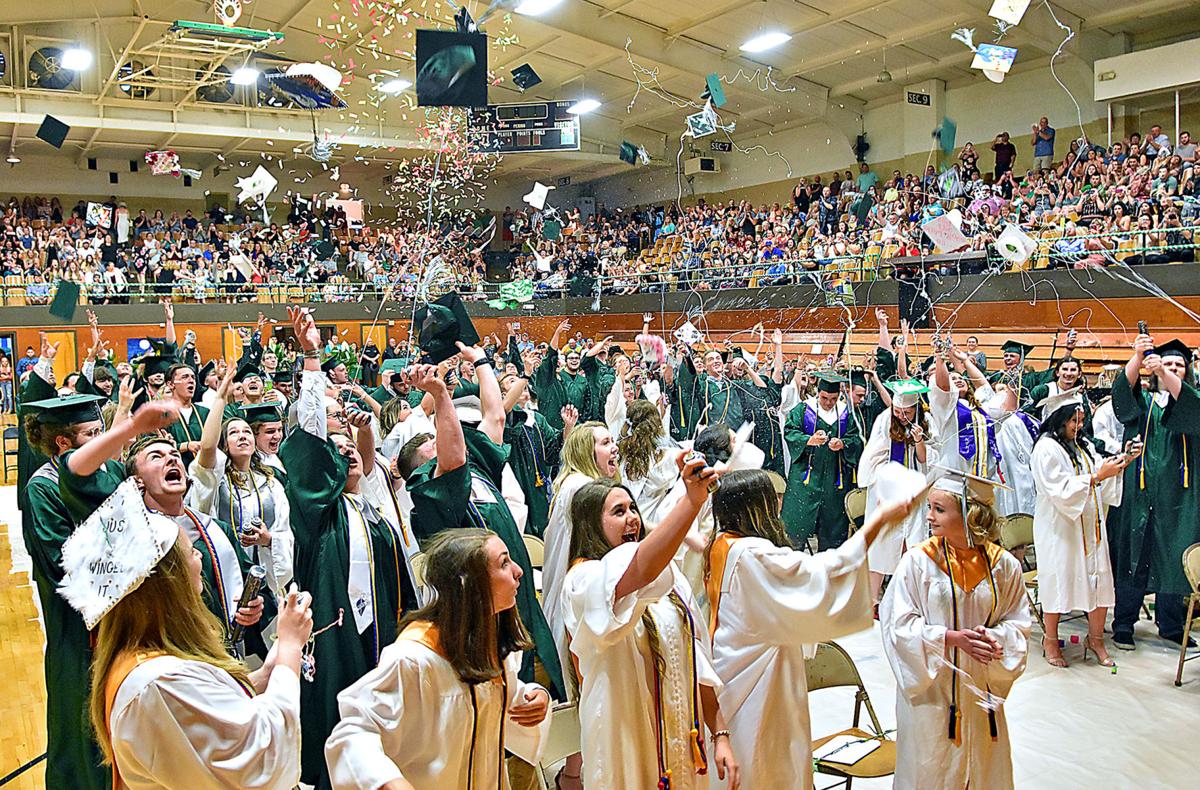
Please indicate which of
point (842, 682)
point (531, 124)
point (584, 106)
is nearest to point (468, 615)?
point (842, 682)

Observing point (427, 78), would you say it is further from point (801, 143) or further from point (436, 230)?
point (436, 230)

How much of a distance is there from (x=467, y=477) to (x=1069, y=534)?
13.1 ft

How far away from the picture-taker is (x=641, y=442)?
5184 mm

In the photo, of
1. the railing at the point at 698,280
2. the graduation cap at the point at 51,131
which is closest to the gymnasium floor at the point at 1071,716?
the railing at the point at 698,280

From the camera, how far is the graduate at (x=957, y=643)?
3.17 m

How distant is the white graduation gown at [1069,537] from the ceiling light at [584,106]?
46.1ft

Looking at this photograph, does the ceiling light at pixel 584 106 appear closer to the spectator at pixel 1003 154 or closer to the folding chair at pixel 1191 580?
the spectator at pixel 1003 154

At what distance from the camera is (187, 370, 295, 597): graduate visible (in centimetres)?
400

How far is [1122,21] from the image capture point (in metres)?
14.4

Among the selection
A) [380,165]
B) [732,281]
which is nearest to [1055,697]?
[732,281]

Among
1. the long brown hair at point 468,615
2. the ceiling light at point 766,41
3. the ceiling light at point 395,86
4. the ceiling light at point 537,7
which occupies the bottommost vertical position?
the long brown hair at point 468,615

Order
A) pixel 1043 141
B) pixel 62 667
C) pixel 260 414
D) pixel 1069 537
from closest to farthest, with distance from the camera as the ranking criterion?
pixel 62 667
pixel 260 414
pixel 1069 537
pixel 1043 141

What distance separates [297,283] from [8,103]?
622cm

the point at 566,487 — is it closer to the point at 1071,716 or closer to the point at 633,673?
the point at 633,673
